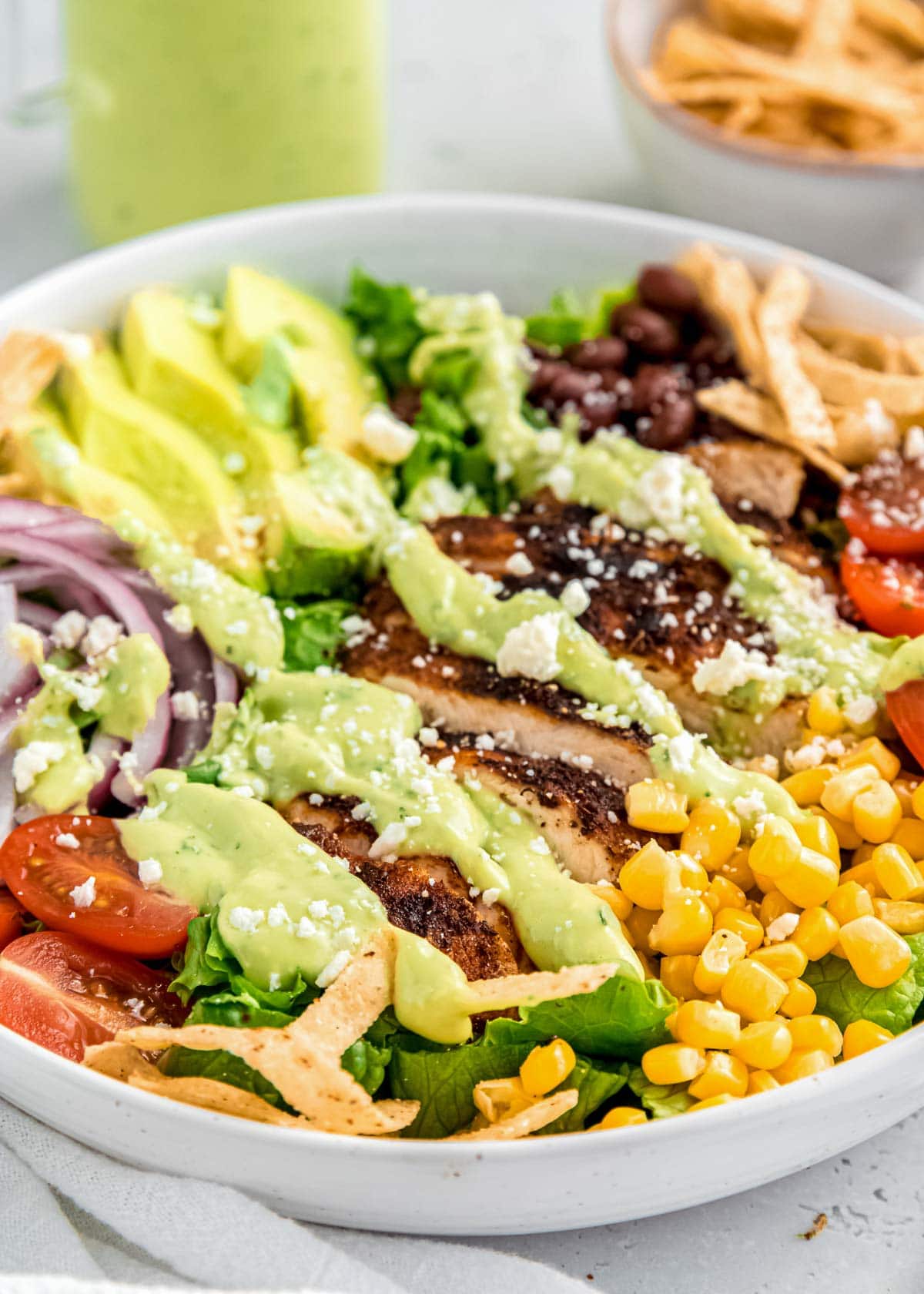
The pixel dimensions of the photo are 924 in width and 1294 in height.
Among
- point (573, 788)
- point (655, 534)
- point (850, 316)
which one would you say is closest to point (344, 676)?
point (573, 788)

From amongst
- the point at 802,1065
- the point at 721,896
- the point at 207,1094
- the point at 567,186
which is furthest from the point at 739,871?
the point at 567,186

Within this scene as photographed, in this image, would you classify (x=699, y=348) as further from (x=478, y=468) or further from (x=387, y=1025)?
(x=387, y=1025)

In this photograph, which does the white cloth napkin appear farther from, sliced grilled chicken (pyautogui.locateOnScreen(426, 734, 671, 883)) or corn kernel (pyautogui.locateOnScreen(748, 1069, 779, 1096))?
sliced grilled chicken (pyautogui.locateOnScreen(426, 734, 671, 883))

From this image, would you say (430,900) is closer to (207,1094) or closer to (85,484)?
(207,1094)

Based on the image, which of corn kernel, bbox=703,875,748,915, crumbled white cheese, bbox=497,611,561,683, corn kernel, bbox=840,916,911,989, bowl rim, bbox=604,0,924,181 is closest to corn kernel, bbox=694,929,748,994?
corn kernel, bbox=703,875,748,915

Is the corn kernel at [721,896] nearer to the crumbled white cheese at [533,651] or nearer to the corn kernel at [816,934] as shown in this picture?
the corn kernel at [816,934]
